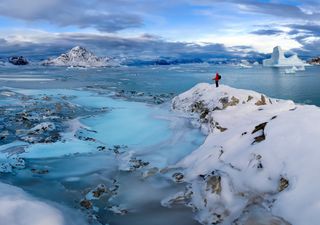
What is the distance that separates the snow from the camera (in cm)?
772

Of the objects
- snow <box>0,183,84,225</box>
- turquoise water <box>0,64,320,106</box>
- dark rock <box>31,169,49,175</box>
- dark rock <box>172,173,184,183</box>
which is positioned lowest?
turquoise water <box>0,64,320,106</box>

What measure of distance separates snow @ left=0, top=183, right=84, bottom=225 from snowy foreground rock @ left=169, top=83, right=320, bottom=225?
9.63 ft

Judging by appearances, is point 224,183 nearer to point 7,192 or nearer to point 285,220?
point 285,220

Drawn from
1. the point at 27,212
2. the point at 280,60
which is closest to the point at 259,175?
the point at 27,212

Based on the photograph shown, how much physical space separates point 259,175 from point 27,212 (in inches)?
221

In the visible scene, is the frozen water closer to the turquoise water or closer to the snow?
the snow

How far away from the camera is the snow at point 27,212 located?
304 inches

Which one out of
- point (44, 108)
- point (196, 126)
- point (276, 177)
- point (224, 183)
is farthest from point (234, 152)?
point (44, 108)

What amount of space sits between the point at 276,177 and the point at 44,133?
43.0 ft

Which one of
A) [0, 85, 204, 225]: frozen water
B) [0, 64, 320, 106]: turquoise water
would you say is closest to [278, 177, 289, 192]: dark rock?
[0, 85, 204, 225]: frozen water

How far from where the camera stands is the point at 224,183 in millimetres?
9375

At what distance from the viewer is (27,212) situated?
8086mm

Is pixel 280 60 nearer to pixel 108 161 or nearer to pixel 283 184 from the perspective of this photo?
pixel 108 161

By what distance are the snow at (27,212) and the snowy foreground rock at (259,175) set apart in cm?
294
